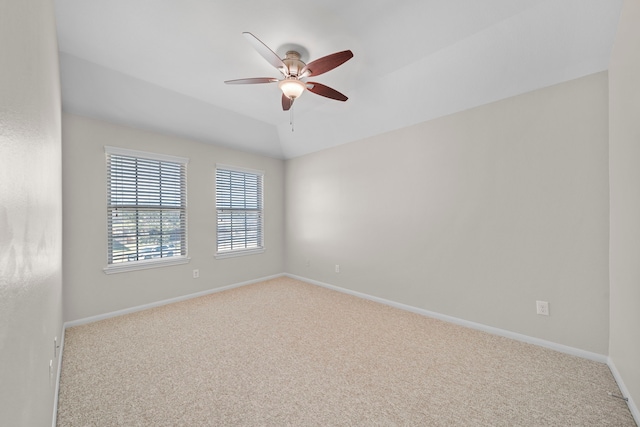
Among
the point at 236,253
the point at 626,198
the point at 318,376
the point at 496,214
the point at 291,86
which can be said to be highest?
the point at 291,86

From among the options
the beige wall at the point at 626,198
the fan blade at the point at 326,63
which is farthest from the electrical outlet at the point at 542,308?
the fan blade at the point at 326,63

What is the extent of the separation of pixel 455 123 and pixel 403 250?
5.63 ft

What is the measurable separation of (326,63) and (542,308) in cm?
305

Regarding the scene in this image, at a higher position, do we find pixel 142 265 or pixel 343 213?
pixel 343 213

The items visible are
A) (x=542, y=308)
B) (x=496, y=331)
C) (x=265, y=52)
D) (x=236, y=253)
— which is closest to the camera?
(x=265, y=52)

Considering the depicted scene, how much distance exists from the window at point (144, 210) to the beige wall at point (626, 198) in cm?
463

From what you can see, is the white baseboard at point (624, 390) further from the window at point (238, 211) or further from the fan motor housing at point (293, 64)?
the window at point (238, 211)

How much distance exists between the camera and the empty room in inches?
65.6

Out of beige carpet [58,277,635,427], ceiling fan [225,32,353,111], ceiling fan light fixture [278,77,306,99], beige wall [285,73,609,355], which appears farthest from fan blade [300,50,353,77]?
beige carpet [58,277,635,427]

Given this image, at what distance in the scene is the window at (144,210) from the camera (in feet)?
11.0

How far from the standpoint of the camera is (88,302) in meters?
3.11

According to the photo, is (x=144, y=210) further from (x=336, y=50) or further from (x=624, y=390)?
(x=624, y=390)

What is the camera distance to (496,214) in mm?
2822

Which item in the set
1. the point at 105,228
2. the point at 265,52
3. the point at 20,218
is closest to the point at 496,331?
the point at 265,52
